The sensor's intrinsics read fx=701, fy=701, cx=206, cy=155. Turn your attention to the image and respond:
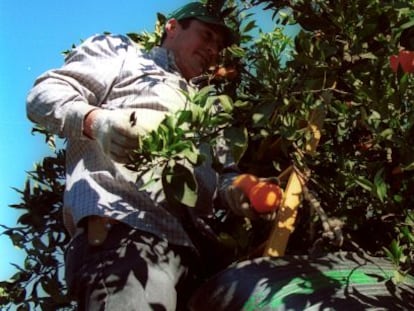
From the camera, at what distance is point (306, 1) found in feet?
3.94

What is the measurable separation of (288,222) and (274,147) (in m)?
0.19

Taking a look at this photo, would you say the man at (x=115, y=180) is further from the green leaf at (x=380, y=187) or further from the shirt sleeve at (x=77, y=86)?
the green leaf at (x=380, y=187)

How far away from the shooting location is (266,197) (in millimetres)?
1231

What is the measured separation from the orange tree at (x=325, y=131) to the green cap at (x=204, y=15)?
0.24 feet

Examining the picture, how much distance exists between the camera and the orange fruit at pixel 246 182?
1.29 m

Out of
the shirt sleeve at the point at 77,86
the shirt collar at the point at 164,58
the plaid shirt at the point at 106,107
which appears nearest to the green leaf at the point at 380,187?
the plaid shirt at the point at 106,107

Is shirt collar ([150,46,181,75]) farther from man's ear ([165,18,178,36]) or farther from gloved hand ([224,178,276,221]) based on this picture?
gloved hand ([224,178,276,221])

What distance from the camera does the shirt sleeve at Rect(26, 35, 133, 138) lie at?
1284 millimetres

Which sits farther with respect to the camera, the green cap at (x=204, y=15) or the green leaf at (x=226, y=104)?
the green cap at (x=204, y=15)

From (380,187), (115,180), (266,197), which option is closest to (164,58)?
(115,180)

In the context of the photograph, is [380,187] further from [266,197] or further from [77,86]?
[77,86]

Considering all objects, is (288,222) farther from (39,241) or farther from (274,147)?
(39,241)

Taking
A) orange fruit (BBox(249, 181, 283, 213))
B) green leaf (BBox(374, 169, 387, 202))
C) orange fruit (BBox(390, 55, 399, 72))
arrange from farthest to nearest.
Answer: orange fruit (BBox(249, 181, 283, 213)) < orange fruit (BBox(390, 55, 399, 72)) < green leaf (BBox(374, 169, 387, 202))

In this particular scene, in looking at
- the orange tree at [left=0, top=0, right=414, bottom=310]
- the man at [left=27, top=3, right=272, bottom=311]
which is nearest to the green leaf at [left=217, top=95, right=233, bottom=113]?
the orange tree at [left=0, top=0, right=414, bottom=310]
